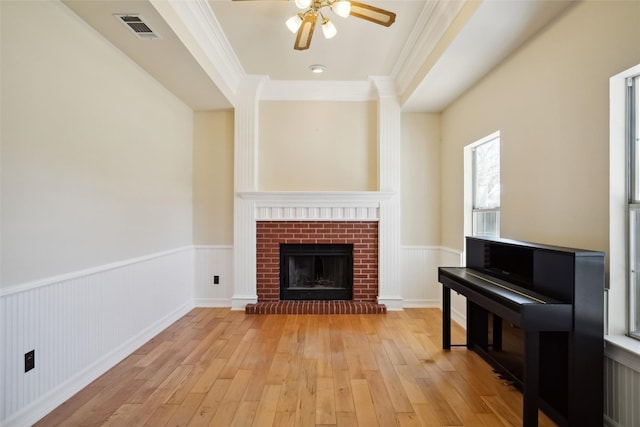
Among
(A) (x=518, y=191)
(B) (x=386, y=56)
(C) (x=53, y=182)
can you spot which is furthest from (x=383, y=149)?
(C) (x=53, y=182)

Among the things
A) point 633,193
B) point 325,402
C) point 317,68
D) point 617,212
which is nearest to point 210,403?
point 325,402

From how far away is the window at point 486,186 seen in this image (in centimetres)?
300

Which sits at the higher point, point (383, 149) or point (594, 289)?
point (383, 149)

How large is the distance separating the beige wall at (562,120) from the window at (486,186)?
0.25m

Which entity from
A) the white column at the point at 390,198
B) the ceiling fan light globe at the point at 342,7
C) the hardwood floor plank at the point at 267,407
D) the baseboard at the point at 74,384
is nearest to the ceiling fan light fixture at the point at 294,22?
the ceiling fan light globe at the point at 342,7

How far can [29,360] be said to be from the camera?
1764 millimetres

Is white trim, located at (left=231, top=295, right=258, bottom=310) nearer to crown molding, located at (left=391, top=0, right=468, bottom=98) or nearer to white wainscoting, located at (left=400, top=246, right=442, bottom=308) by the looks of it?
white wainscoting, located at (left=400, top=246, right=442, bottom=308)

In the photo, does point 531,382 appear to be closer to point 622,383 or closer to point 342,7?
point 622,383

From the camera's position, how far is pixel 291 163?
13.5 ft

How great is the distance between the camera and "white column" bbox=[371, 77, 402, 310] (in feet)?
13.0

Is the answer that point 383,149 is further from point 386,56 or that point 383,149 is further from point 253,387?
point 253,387

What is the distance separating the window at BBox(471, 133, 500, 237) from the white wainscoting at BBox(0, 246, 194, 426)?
3395 mm

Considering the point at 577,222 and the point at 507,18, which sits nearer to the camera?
the point at 577,222

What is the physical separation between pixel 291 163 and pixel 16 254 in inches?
113
